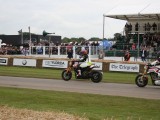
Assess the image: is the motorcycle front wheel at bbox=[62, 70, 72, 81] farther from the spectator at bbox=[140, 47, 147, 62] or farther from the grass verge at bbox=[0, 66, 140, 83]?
the spectator at bbox=[140, 47, 147, 62]

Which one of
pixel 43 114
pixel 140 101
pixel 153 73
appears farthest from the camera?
pixel 153 73

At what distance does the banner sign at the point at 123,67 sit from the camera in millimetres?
28962

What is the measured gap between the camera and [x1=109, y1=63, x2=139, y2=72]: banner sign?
2896cm

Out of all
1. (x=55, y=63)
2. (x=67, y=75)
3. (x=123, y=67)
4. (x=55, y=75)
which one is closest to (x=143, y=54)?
(x=123, y=67)

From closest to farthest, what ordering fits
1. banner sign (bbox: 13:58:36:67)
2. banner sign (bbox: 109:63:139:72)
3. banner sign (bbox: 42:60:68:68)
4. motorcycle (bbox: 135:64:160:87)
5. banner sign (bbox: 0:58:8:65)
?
motorcycle (bbox: 135:64:160:87) < banner sign (bbox: 109:63:139:72) < banner sign (bbox: 42:60:68:68) < banner sign (bbox: 13:58:36:67) < banner sign (bbox: 0:58:8:65)

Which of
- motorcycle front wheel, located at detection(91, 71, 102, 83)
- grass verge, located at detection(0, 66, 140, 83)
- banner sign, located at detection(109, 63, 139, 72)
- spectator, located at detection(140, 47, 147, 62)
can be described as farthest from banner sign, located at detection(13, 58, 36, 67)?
motorcycle front wheel, located at detection(91, 71, 102, 83)

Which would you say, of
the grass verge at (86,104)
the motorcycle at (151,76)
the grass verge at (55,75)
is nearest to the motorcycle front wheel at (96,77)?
the grass verge at (55,75)

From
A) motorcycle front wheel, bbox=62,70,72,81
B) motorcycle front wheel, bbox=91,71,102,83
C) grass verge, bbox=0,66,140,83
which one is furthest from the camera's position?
grass verge, bbox=0,66,140,83

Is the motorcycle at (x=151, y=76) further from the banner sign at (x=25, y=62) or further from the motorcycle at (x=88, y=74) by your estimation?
the banner sign at (x=25, y=62)

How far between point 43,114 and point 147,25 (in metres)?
39.3

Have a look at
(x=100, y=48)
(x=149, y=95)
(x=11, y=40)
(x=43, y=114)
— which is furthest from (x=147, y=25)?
(x=43, y=114)

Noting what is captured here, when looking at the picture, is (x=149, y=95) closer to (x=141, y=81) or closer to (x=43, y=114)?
(x=141, y=81)

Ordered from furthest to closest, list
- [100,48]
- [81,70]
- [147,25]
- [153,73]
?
[147,25], [100,48], [81,70], [153,73]

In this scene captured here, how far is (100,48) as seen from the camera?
3994cm
